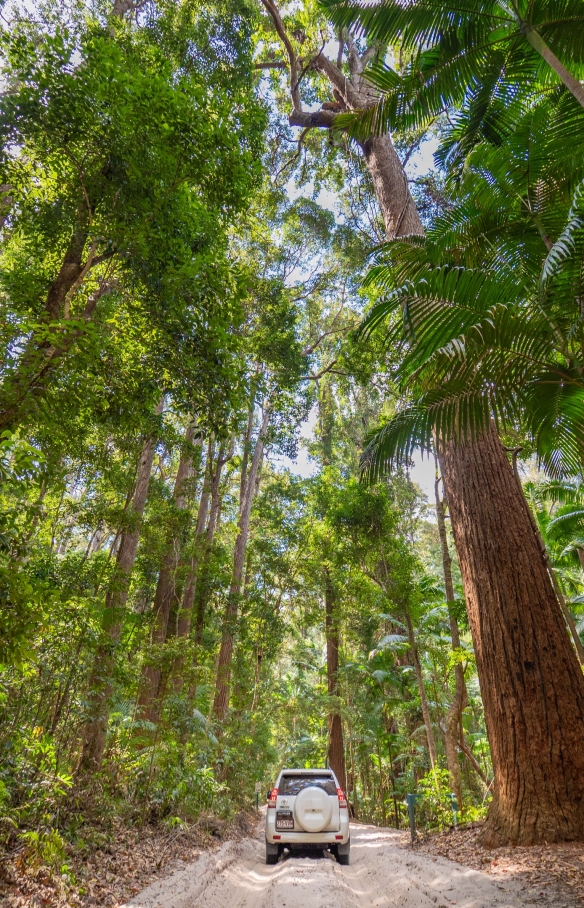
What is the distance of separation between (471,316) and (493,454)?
2.49 metres

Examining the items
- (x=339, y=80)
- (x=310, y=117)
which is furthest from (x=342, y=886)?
(x=339, y=80)

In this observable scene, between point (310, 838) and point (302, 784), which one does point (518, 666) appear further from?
point (302, 784)

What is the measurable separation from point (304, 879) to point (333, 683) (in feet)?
47.4

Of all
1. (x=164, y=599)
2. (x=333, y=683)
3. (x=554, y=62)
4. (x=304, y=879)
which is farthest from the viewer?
(x=333, y=683)

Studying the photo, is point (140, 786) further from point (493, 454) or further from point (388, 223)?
point (388, 223)

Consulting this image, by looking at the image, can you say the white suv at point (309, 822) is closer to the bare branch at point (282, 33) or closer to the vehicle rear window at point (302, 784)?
the vehicle rear window at point (302, 784)

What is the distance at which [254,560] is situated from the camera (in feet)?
60.6

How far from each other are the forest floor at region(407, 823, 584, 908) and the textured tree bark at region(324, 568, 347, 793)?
41.0ft

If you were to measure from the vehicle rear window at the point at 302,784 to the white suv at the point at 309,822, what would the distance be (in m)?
0.15

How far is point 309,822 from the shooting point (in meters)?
6.70

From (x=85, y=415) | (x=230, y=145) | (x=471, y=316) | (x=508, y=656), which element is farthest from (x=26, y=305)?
(x=508, y=656)

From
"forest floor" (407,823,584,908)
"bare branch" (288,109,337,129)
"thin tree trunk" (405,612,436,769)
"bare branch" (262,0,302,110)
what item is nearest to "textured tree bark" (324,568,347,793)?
"thin tree trunk" (405,612,436,769)

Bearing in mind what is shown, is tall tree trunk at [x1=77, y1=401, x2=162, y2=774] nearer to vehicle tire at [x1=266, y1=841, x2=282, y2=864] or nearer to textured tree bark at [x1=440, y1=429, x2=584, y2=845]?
vehicle tire at [x1=266, y1=841, x2=282, y2=864]

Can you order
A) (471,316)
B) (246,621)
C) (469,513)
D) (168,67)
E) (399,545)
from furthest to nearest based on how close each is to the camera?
(246,621)
(399,545)
(469,513)
(168,67)
(471,316)
